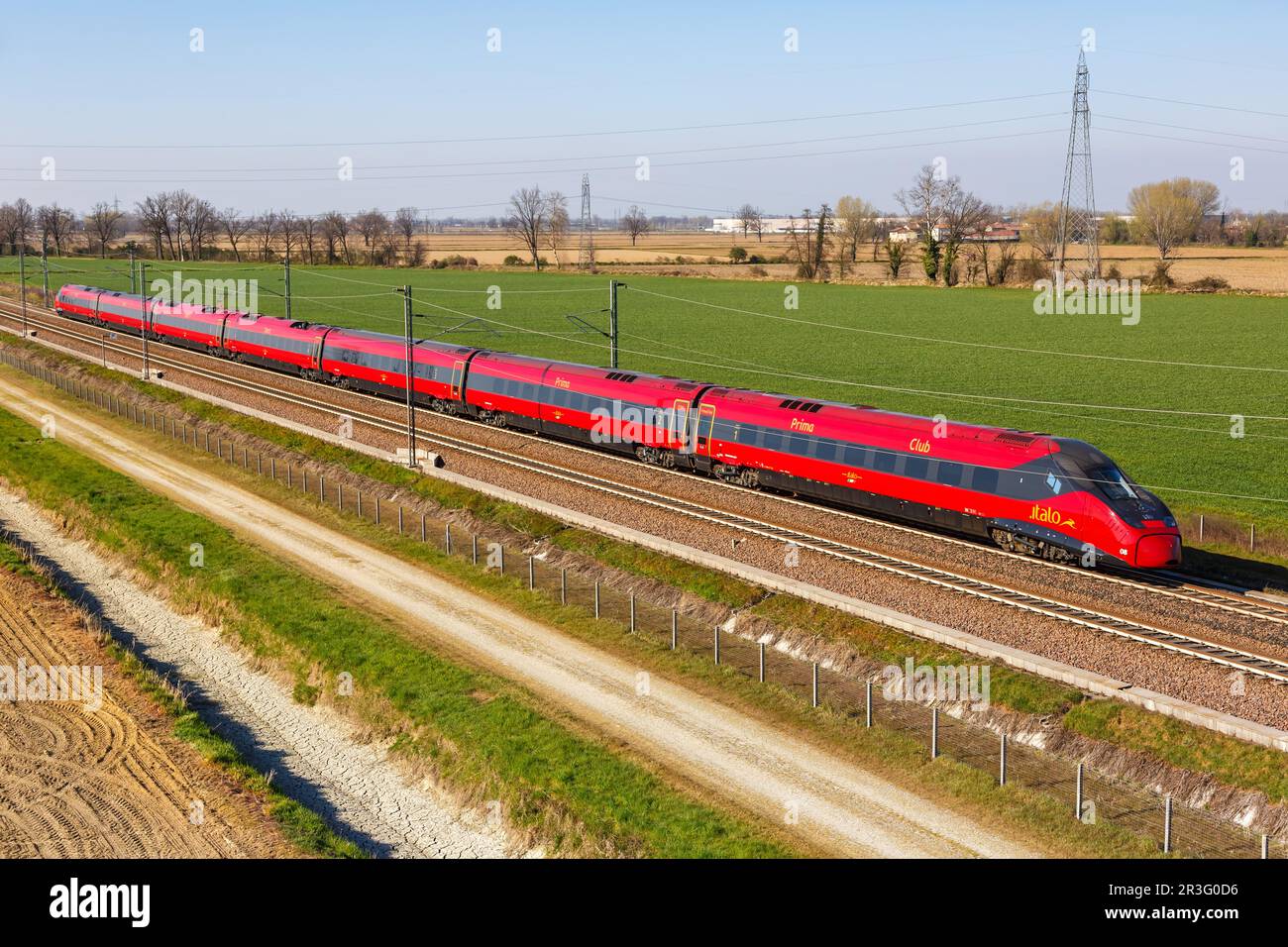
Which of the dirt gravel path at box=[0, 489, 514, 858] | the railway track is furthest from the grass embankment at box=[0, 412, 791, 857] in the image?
the railway track

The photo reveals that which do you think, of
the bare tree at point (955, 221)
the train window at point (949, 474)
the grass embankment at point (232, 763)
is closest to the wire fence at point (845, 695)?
the train window at point (949, 474)

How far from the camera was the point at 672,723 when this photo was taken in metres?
28.8

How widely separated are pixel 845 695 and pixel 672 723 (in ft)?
15.2

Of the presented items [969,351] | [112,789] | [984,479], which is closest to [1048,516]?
[984,479]

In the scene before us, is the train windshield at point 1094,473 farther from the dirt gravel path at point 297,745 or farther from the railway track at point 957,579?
the dirt gravel path at point 297,745

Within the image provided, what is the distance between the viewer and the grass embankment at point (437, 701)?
79.4 ft

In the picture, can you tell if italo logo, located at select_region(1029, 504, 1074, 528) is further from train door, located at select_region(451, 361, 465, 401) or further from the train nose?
train door, located at select_region(451, 361, 465, 401)

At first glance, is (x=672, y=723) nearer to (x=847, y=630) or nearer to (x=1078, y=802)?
(x=847, y=630)

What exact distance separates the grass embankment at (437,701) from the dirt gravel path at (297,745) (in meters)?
0.67

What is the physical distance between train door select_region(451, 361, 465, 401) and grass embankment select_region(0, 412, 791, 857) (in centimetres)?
1668

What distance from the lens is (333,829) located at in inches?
1013
